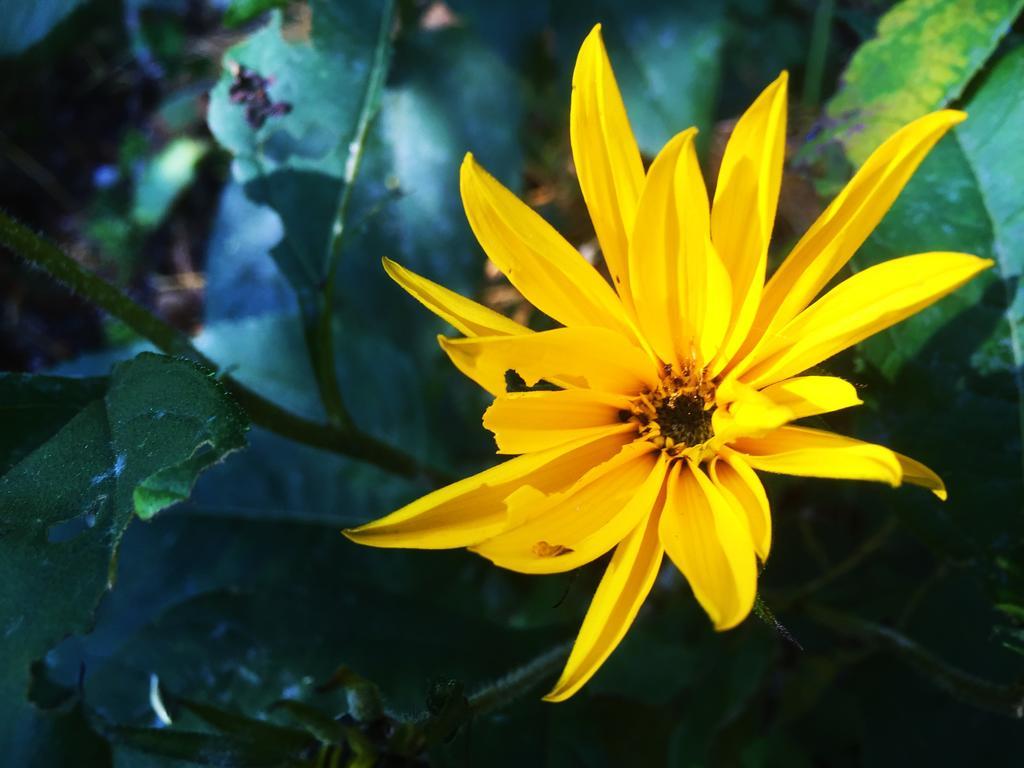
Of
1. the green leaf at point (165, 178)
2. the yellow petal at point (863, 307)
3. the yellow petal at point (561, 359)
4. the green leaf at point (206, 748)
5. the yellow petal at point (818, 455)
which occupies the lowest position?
the green leaf at point (206, 748)

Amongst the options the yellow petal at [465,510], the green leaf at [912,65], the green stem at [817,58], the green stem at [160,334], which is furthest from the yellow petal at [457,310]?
the green stem at [817,58]

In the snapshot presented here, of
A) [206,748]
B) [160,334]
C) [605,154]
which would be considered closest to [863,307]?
[605,154]

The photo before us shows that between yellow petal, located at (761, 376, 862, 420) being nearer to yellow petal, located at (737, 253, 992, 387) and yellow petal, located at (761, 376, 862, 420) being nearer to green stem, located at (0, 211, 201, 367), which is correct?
yellow petal, located at (737, 253, 992, 387)

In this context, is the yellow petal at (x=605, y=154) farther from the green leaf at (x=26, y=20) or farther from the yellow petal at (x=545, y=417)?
the green leaf at (x=26, y=20)

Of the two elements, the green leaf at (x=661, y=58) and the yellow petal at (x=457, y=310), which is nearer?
the yellow petal at (x=457, y=310)

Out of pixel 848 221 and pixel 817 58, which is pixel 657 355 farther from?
pixel 817 58

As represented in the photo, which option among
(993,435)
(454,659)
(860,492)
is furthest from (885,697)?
(454,659)
